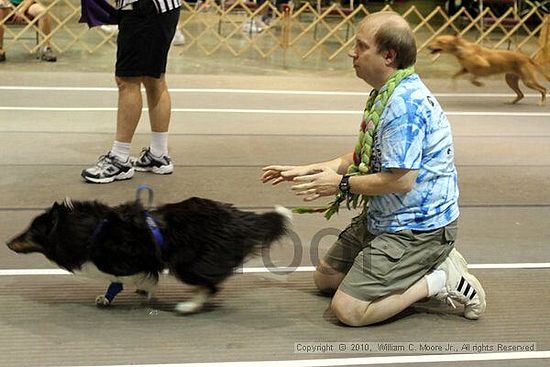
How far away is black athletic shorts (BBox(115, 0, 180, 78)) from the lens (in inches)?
152

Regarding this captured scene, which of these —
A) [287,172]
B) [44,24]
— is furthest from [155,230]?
[44,24]

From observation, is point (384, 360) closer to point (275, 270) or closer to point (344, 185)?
point (344, 185)

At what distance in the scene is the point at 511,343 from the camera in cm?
246

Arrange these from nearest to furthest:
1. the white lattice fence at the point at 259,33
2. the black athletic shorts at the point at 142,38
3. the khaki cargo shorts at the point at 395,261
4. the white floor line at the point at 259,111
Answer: the khaki cargo shorts at the point at 395,261
the black athletic shorts at the point at 142,38
the white floor line at the point at 259,111
the white lattice fence at the point at 259,33

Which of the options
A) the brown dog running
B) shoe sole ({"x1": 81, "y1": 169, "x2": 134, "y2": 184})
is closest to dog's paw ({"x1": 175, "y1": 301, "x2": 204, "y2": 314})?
shoe sole ({"x1": 81, "y1": 169, "x2": 134, "y2": 184})

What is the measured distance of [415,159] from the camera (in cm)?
236

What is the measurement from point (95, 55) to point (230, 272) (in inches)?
256

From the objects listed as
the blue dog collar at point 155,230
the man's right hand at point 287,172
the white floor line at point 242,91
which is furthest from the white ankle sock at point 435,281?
the white floor line at point 242,91

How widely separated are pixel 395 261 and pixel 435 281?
0.61ft

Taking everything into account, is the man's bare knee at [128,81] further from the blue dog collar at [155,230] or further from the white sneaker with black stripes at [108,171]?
the blue dog collar at [155,230]

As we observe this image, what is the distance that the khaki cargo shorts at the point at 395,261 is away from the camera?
2459 mm

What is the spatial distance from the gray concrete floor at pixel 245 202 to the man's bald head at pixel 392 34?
932 mm

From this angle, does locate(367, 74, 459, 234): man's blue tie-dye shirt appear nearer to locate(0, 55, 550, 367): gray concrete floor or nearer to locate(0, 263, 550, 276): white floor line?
locate(0, 55, 550, 367): gray concrete floor

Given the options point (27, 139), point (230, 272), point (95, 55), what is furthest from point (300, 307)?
point (95, 55)
